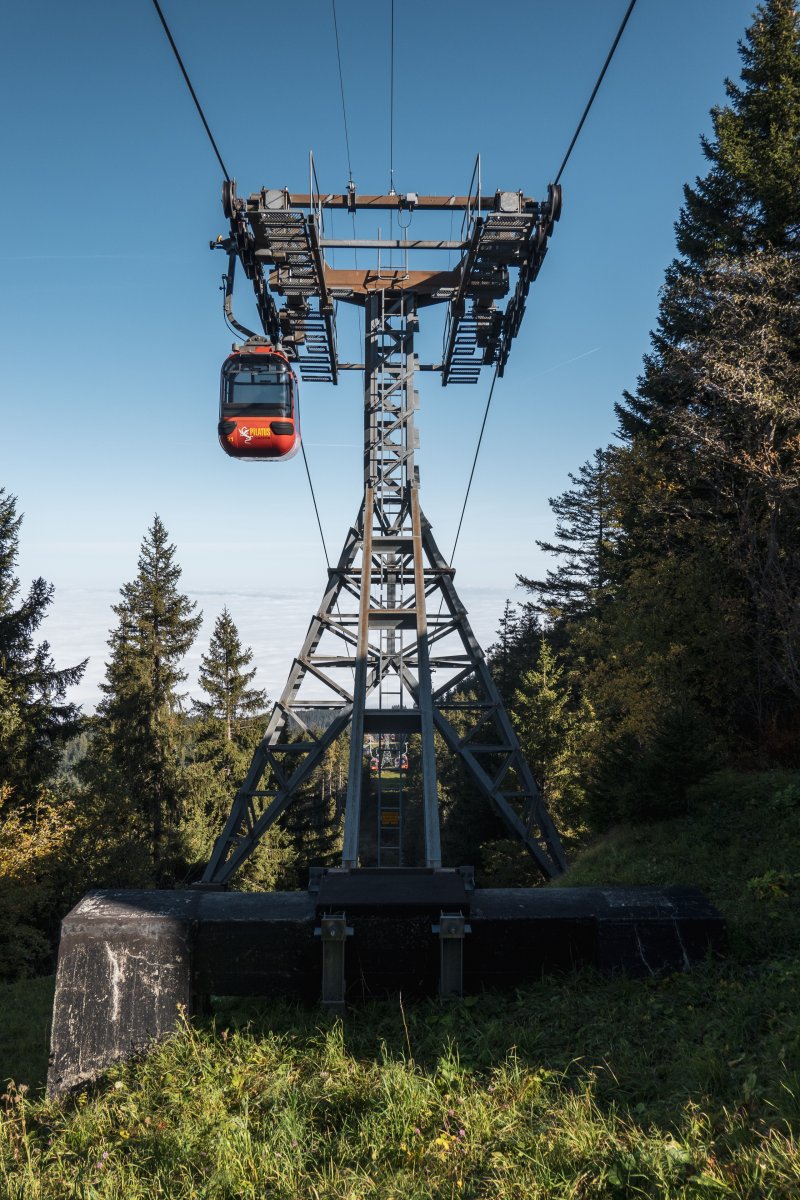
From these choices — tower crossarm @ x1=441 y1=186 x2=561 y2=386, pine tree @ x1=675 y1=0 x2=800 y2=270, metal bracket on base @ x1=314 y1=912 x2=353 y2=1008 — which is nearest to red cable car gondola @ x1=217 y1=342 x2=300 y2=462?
tower crossarm @ x1=441 y1=186 x2=561 y2=386

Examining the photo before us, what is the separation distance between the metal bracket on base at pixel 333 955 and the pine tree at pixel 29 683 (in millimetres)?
20351

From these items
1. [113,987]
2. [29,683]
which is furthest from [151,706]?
[113,987]

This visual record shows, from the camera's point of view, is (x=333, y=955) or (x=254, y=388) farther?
(x=254, y=388)

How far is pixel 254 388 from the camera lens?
43.4ft

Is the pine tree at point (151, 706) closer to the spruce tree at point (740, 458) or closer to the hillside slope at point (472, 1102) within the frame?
the spruce tree at point (740, 458)

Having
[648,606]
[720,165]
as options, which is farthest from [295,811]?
[720,165]

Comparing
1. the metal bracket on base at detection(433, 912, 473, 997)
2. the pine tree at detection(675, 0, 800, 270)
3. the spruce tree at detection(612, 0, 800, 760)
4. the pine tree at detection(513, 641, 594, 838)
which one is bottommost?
the metal bracket on base at detection(433, 912, 473, 997)

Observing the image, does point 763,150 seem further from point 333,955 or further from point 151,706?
point 151,706

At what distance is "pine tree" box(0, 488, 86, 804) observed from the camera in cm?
2403

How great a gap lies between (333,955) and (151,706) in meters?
27.5

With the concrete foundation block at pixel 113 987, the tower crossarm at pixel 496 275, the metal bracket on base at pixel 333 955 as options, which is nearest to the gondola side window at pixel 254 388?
the tower crossarm at pixel 496 275

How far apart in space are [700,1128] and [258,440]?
11.4 meters

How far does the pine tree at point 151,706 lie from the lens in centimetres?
3164

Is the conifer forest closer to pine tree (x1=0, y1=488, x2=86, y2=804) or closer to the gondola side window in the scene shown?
pine tree (x1=0, y1=488, x2=86, y2=804)
